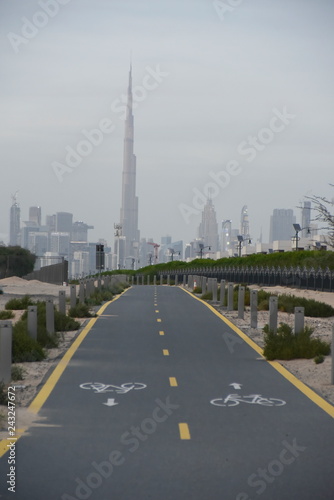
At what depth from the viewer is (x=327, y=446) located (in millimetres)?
10297

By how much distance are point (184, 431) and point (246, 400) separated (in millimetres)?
2812

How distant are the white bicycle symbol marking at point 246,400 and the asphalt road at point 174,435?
18mm

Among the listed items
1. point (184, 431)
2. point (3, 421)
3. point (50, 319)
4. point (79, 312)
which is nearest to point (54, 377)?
point (3, 421)

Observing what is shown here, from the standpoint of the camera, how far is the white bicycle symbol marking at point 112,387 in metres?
14.7

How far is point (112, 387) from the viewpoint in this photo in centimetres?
1509

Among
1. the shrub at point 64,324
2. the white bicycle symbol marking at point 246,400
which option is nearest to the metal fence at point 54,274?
the shrub at point 64,324

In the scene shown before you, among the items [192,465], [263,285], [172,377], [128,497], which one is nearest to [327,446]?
[192,465]

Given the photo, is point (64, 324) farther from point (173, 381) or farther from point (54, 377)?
point (173, 381)

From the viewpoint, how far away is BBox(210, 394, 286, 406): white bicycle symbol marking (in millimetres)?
13469

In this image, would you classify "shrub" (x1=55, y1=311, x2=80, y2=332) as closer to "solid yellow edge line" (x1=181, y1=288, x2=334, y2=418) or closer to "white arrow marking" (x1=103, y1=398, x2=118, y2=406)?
"solid yellow edge line" (x1=181, y1=288, x2=334, y2=418)

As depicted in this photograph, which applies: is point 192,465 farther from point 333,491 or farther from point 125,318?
point 125,318

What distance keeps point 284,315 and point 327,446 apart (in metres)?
24.9

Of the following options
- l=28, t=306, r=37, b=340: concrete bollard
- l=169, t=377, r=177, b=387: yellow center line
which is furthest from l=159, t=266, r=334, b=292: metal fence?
l=169, t=377, r=177, b=387: yellow center line

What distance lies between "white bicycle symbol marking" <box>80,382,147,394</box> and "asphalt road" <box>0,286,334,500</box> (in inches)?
0.7
